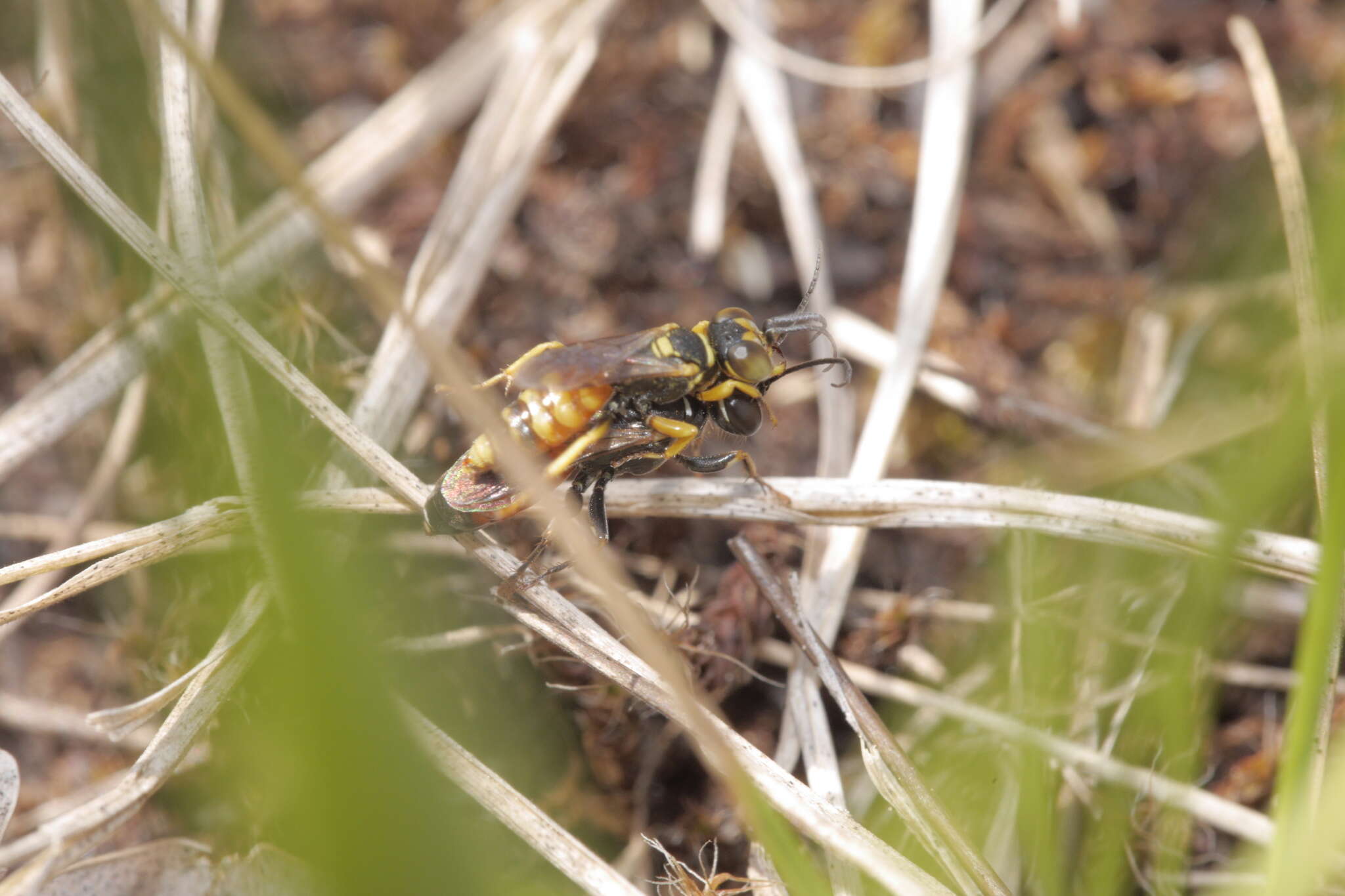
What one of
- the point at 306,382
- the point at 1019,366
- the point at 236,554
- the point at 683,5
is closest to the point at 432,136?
the point at 683,5

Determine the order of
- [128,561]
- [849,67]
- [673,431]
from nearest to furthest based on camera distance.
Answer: [128,561] → [673,431] → [849,67]

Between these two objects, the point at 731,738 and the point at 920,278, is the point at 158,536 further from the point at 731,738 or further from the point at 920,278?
the point at 920,278

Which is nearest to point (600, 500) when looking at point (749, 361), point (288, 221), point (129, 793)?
point (749, 361)

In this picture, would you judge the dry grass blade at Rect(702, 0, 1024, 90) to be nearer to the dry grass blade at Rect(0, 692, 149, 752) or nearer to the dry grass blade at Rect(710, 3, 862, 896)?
the dry grass blade at Rect(710, 3, 862, 896)

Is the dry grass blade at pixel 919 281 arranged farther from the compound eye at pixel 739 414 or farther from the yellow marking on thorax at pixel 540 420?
the yellow marking on thorax at pixel 540 420

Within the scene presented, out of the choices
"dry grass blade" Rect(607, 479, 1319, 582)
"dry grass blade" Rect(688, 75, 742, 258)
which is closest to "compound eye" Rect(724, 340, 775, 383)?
"dry grass blade" Rect(607, 479, 1319, 582)

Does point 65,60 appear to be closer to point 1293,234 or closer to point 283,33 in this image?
point 283,33

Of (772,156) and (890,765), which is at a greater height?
(772,156)

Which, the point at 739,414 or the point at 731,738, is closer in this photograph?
the point at 731,738
